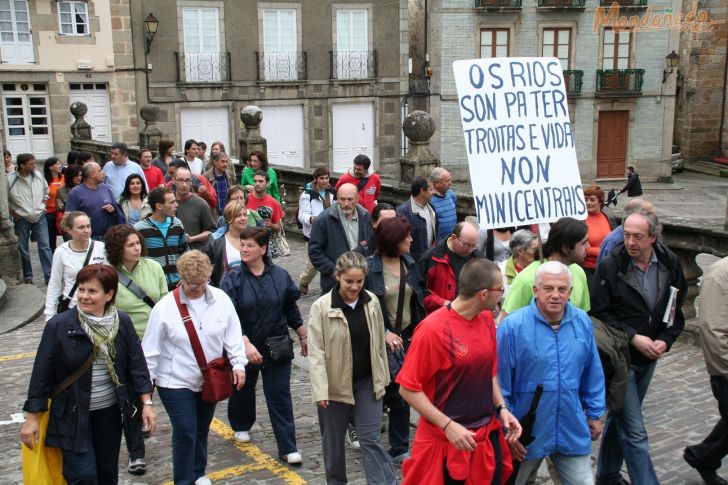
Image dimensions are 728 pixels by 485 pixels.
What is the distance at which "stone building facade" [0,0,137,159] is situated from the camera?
2616 cm

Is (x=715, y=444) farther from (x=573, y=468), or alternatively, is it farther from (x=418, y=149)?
(x=418, y=149)

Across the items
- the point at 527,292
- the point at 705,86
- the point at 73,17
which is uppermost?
the point at 73,17

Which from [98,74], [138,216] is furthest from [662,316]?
[98,74]

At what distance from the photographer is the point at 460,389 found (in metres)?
4.21

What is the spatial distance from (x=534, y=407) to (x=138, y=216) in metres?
5.69

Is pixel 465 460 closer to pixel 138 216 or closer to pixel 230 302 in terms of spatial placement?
pixel 230 302

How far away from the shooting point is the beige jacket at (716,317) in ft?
16.3

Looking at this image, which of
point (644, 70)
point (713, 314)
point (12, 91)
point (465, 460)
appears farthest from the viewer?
point (644, 70)

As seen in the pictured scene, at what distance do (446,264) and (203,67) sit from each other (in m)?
25.3

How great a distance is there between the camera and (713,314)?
4.98 m

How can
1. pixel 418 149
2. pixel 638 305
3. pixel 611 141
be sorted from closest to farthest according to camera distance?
pixel 638 305 < pixel 418 149 < pixel 611 141

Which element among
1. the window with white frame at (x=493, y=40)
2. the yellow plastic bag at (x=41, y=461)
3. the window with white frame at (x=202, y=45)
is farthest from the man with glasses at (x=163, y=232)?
the window with white frame at (x=493, y=40)

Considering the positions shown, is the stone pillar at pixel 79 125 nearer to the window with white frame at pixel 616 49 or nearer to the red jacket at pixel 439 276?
the red jacket at pixel 439 276

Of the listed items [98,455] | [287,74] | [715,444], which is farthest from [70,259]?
[287,74]
